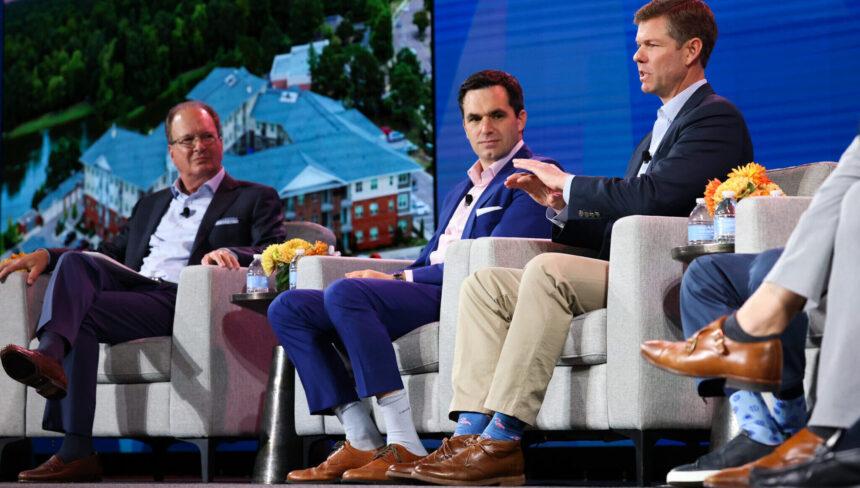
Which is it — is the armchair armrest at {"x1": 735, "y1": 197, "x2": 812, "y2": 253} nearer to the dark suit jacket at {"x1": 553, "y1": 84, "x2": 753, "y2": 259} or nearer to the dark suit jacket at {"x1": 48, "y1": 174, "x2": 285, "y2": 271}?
the dark suit jacket at {"x1": 553, "y1": 84, "x2": 753, "y2": 259}

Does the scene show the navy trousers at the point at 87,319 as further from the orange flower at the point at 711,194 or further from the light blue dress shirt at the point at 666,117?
the orange flower at the point at 711,194

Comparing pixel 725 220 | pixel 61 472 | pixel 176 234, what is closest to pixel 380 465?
pixel 725 220

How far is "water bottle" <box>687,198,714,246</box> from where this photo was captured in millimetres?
2736

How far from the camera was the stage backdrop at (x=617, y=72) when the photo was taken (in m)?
4.27

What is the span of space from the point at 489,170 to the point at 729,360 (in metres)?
1.67

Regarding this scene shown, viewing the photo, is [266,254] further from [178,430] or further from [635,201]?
[635,201]

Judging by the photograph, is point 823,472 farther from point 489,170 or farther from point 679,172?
point 489,170

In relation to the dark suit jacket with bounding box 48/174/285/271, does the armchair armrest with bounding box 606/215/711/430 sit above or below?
below

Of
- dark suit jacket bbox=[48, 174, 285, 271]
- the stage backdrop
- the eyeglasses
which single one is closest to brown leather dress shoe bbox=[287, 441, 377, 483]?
dark suit jacket bbox=[48, 174, 285, 271]

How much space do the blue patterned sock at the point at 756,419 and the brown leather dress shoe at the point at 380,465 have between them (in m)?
1.04

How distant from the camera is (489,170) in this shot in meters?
3.52

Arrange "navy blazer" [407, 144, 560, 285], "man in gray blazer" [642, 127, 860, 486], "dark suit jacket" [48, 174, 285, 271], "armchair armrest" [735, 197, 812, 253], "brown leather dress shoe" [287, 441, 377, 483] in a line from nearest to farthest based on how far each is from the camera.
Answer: "man in gray blazer" [642, 127, 860, 486], "armchair armrest" [735, 197, 812, 253], "brown leather dress shoe" [287, 441, 377, 483], "navy blazer" [407, 144, 560, 285], "dark suit jacket" [48, 174, 285, 271]

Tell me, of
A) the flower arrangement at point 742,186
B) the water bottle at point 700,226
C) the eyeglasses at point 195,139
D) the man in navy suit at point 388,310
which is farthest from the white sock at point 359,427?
the eyeglasses at point 195,139

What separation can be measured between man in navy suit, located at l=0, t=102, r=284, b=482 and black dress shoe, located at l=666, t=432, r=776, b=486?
2065 mm
